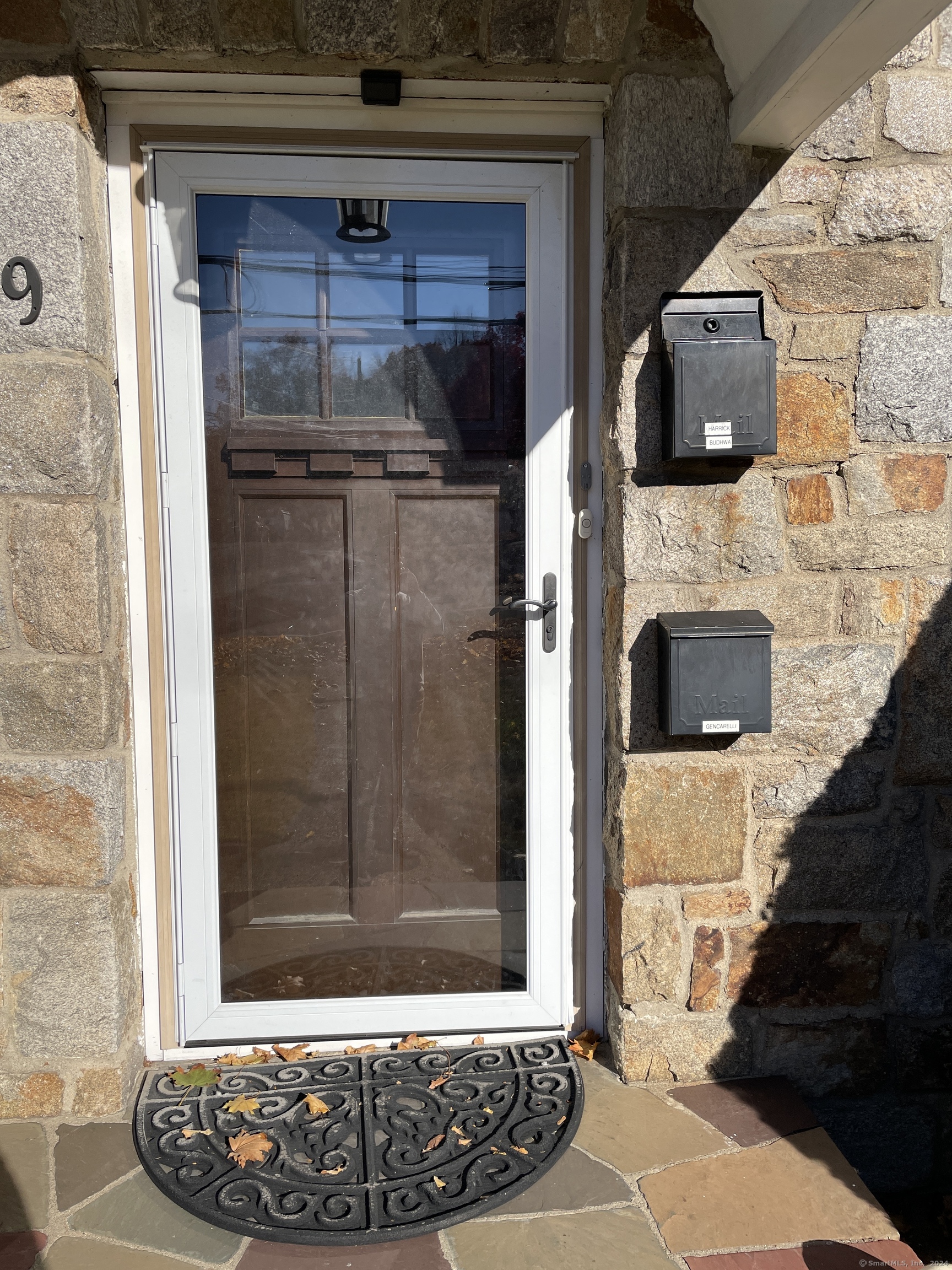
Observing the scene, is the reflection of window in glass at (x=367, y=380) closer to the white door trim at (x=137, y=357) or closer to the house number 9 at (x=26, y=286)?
the white door trim at (x=137, y=357)

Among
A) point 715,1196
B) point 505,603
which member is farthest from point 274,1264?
point 505,603

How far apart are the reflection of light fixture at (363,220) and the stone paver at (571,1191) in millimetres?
2289

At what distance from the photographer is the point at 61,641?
2.03 meters

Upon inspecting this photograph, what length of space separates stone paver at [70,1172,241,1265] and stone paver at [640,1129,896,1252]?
915 millimetres

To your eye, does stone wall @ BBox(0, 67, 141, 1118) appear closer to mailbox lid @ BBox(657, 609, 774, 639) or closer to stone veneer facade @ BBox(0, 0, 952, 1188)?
stone veneer facade @ BBox(0, 0, 952, 1188)

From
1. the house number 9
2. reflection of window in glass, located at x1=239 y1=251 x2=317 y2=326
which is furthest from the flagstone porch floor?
reflection of window in glass, located at x1=239 y1=251 x2=317 y2=326

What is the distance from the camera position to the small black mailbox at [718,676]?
6.68ft

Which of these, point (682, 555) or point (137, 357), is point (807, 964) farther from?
point (137, 357)

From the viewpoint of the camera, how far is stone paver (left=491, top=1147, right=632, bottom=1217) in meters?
1.84

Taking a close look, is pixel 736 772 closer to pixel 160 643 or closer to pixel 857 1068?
pixel 857 1068

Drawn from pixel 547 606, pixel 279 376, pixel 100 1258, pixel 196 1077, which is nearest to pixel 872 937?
pixel 547 606

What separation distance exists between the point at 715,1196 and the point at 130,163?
9.11 feet

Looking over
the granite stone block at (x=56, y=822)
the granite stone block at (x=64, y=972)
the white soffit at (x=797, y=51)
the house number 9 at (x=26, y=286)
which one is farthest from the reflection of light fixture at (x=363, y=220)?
the granite stone block at (x=64, y=972)

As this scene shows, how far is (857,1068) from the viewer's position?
7.48 ft
